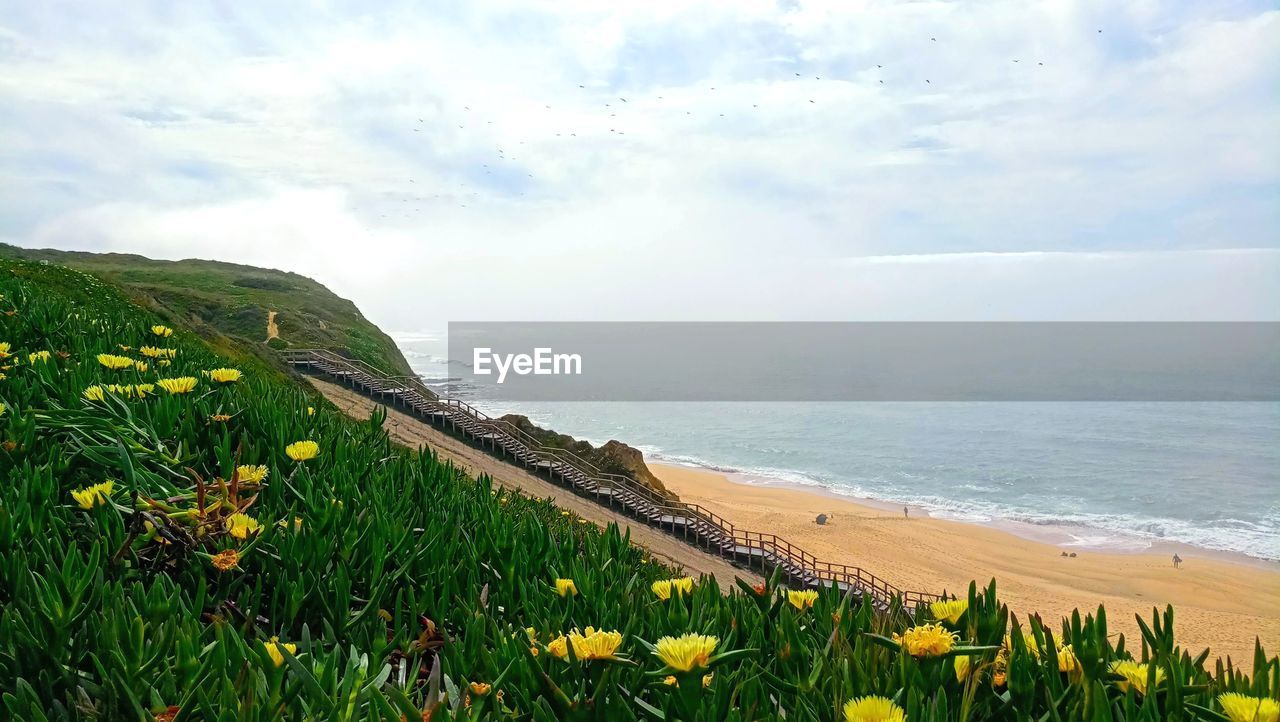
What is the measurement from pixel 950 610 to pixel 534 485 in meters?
24.0

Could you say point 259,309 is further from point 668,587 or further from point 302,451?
point 668,587

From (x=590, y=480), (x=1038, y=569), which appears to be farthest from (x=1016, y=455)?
(x=590, y=480)

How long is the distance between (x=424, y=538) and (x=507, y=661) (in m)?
0.84

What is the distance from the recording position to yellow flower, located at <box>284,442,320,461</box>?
266cm

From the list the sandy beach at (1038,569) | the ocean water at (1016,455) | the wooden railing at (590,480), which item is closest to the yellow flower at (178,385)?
the wooden railing at (590,480)

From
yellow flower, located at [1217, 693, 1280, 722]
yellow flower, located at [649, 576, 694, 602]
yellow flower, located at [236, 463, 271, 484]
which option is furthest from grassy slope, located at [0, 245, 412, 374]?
yellow flower, located at [1217, 693, 1280, 722]

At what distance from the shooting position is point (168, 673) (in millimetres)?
1348

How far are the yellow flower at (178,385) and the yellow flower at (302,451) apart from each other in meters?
0.71

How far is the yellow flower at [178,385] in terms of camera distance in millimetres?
3096

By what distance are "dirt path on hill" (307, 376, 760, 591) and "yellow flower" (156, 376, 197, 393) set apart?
1714 cm

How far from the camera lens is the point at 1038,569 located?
31.5m

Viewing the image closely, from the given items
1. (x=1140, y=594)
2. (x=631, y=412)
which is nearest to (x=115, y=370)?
(x=1140, y=594)

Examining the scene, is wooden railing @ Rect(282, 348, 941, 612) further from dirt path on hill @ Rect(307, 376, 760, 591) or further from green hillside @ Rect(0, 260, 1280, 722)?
green hillside @ Rect(0, 260, 1280, 722)

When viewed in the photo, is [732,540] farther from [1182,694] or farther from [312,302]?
[312,302]
